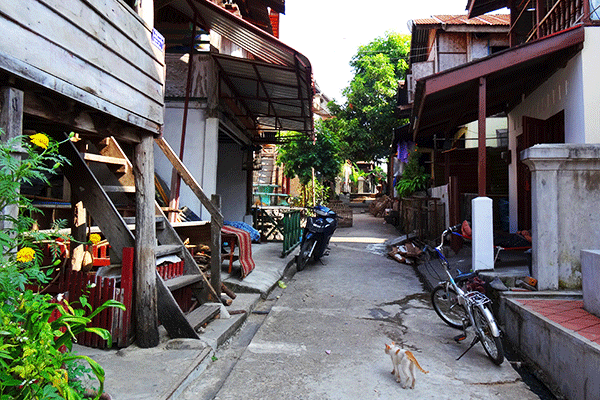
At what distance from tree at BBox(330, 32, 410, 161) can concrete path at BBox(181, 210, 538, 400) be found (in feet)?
54.0

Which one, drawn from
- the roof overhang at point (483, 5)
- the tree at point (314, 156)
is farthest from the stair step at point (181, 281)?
the tree at point (314, 156)

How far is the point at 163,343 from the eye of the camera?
387 cm

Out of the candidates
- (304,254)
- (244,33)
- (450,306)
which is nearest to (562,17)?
(244,33)

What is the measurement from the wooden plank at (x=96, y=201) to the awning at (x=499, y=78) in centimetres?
508

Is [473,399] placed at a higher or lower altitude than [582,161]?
lower

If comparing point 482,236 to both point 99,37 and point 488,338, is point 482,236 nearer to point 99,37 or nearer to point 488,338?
point 488,338

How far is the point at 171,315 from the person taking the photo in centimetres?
392

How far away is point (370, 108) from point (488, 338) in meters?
19.6

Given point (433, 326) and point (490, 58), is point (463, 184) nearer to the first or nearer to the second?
point (490, 58)

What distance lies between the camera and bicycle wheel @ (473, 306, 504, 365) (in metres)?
3.68

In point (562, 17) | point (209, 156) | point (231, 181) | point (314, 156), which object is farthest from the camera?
point (314, 156)

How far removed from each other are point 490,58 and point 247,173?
23.5 ft

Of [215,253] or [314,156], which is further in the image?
[314,156]

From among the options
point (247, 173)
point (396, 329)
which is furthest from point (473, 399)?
point (247, 173)
